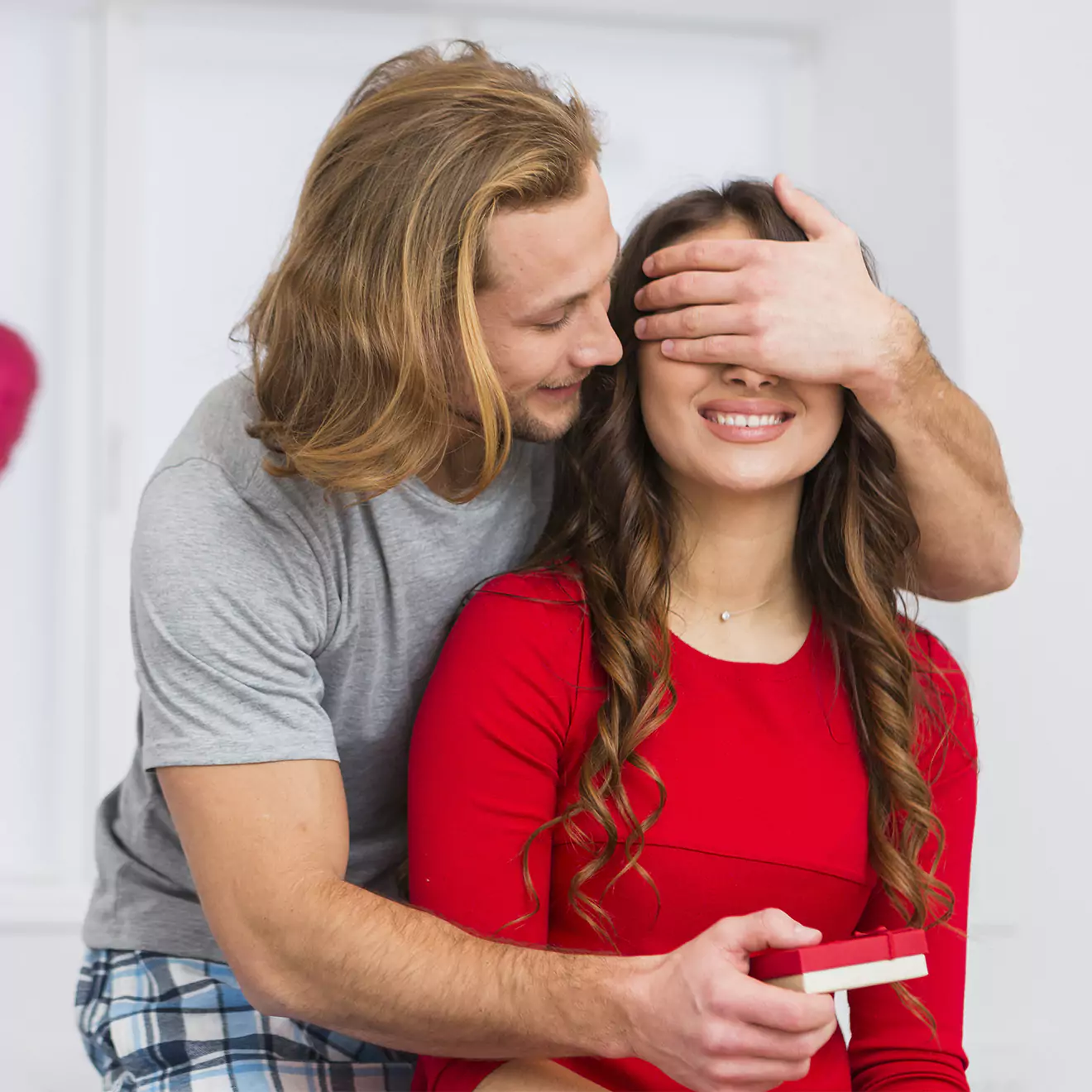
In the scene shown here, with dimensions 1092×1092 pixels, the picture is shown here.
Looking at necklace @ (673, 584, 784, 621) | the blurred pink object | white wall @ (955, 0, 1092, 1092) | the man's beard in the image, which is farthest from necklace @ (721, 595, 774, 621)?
the blurred pink object

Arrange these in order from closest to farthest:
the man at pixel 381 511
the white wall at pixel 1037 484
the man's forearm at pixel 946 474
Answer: the man at pixel 381 511 < the man's forearm at pixel 946 474 < the white wall at pixel 1037 484

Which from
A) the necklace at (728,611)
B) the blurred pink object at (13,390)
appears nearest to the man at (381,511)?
the necklace at (728,611)

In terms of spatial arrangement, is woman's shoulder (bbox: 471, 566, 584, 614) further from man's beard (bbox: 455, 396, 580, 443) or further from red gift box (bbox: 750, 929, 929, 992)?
red gift box (bbox: 750, 929, 929, 992)

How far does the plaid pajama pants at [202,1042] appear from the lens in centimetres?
151

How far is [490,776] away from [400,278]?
0.51 meters

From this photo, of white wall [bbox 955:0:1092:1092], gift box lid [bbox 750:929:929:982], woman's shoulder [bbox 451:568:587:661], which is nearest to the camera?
gift box lid [bbox 750:929:929:982]

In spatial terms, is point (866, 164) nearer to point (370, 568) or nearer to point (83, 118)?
point (83, 118)

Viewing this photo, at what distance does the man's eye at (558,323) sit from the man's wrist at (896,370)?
32 cm

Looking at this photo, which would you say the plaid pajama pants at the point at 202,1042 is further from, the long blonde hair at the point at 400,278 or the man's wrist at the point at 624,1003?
the long blonde hair at the point at 400,278

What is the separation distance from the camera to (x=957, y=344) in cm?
266

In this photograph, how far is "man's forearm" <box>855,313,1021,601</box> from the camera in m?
1.48

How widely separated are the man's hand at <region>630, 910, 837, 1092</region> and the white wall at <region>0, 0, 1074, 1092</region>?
5.56ft

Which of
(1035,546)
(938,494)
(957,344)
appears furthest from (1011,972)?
(938,494)

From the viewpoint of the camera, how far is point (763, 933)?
1.07 m
